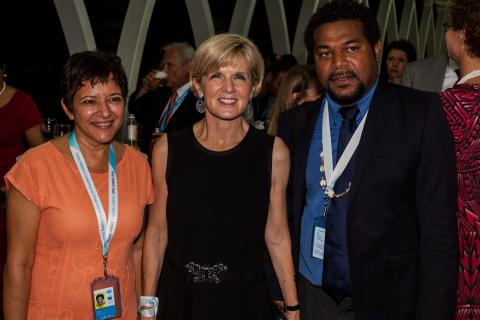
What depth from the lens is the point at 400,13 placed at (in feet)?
60.4

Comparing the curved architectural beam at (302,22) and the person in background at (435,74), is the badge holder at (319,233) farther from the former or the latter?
the curved architectural beam at (302,22)

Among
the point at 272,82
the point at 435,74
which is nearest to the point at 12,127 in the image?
the point at 435,74

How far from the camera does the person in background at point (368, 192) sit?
1.63 metres

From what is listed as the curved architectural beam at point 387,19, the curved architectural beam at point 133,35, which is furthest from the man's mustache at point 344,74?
the curved architectural beam at point 387,19

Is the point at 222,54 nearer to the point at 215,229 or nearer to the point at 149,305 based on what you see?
the point at 215,229

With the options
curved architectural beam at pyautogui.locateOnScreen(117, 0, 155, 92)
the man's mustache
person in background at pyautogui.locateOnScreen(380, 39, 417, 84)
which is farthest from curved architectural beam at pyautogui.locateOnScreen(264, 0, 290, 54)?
the man's mustache

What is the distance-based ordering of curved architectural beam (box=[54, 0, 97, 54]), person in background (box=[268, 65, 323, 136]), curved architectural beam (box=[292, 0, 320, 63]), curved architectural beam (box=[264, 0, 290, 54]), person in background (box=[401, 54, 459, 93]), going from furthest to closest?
1. curved architectural beam (box=[292, 0, 320, 63])
2. curved architectural beam (box=[264, 0, 290, 54])
3. curved architectural beam (box=[54, 0, 97, 54])
4. person in background (box=[401, 54, 459, 93])
5. person in background (box=[268, 65, 323, 136])

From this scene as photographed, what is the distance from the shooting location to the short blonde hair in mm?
1905

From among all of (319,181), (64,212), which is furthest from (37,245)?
(319,181)

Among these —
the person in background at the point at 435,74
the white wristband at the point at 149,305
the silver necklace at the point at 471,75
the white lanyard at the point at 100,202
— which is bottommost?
the white wristband at the point at 149,305

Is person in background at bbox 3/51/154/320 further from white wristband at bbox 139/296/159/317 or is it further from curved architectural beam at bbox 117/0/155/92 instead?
curved architectural beam at bbox 117/0/155/92

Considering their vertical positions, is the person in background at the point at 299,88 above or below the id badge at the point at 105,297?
above

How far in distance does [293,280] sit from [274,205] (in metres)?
0.33

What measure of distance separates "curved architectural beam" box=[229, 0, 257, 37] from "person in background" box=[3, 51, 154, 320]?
701 cm
